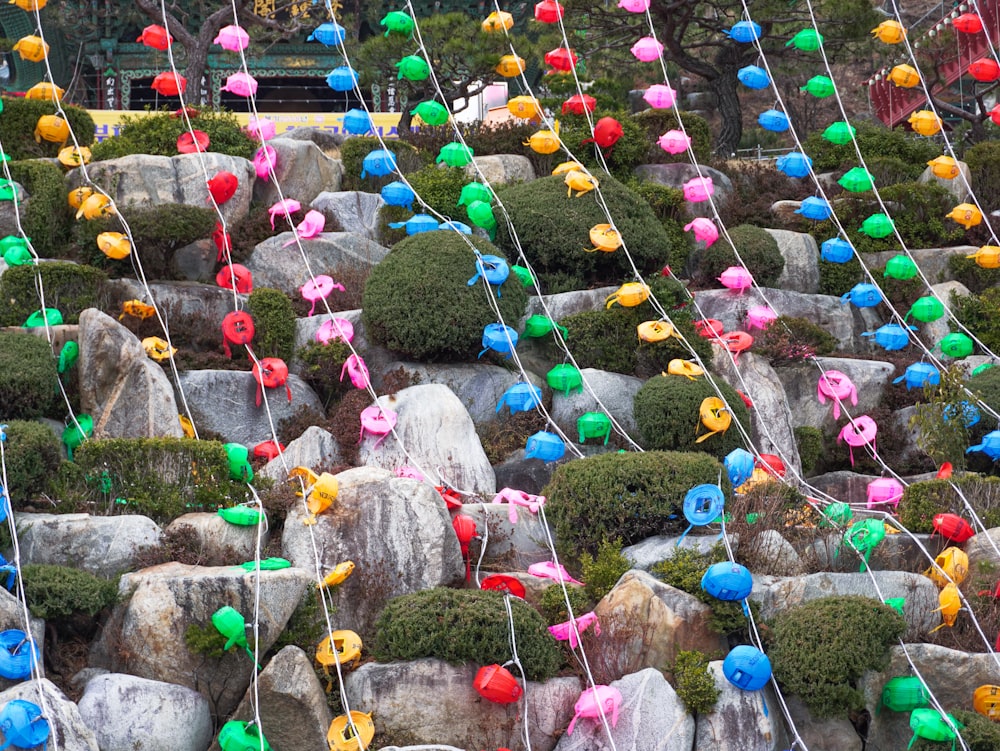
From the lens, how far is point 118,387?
469 inches

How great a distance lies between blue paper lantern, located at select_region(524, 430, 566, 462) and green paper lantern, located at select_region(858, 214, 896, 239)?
590 centimetres

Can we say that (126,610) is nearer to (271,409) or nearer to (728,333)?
(271,409)

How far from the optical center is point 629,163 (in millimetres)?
16781

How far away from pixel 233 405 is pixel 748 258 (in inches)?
227

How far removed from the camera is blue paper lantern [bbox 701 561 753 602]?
9.94 metres

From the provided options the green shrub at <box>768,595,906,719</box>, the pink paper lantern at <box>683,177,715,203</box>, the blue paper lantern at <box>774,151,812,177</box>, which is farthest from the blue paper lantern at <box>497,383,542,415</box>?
the blue paper lantern at <box>774,151,812,177</box>

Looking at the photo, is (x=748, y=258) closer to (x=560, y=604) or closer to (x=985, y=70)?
(x=985, y=70)

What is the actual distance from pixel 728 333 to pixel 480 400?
2594mm

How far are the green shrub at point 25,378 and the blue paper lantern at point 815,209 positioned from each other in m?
8.60

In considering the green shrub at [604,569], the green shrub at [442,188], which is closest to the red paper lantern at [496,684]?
the green shrub at [604,569]

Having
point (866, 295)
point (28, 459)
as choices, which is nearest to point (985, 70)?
point (866, 295)

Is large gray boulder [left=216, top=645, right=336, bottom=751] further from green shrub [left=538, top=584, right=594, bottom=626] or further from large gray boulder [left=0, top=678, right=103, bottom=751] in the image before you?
green shrub [left=538, top=584, right=594, bottom=626]

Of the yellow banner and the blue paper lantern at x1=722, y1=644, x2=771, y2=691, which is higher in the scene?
the blue paper lantern at x1=722, y1=644, x2=771, y2=691

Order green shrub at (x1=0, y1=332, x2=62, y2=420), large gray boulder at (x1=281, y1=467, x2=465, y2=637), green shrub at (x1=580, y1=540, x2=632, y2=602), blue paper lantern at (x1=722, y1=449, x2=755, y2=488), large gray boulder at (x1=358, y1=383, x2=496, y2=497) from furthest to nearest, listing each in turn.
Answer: large gray boulder at (x1=358, y1=383, x2=496, y2=497), blue paper lantern at (x1=722, y1=449, x2=755, y2=488), green shrub at (x1=0, y1=332, x2=62, y2=420), green shrub at (x1=580, y1=540, x2=632, y2=602), large gray boulder at (x1=281, y1=467, x2=465, y2=637)
